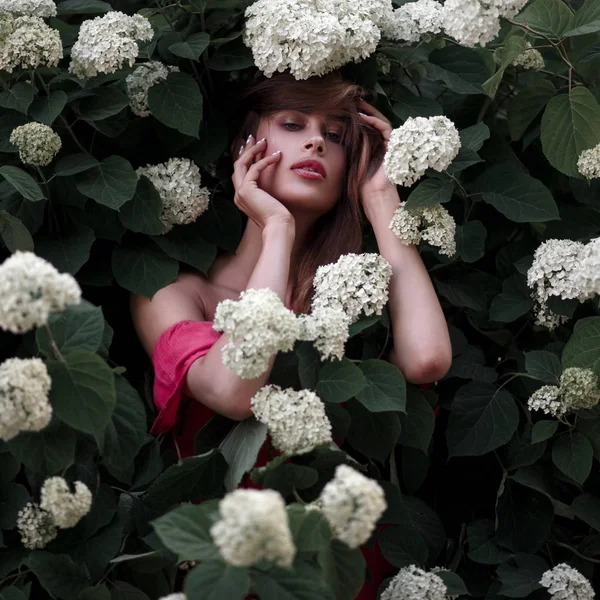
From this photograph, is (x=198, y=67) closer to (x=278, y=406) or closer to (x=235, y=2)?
(x=235, y=2)

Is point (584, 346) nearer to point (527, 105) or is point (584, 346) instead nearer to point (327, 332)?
point (327, 332)

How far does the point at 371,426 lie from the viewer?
2.34 m

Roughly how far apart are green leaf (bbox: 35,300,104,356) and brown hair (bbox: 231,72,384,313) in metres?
0.79

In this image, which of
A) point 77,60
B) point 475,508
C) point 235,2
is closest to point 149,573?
point 475,508

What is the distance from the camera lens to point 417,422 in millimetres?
2432

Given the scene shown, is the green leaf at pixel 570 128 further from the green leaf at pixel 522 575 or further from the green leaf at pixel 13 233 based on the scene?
the green leaf at pixel 13 233

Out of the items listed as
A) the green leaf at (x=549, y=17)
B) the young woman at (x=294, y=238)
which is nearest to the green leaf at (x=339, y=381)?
the young woman at (x=294, y=238)

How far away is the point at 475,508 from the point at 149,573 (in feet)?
3.26

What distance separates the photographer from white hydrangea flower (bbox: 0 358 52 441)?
5.77ft

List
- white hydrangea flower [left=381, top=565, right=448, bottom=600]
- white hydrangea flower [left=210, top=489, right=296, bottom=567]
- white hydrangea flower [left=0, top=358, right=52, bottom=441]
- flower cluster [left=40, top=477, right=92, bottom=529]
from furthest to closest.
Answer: white hydrangea flower [left=381, top=565, right=448, bottom=600] < flower cluster [left=40, top=477, right=92, bottom=529] < white hydrangea flower [left=0, top=358, right=52, bottom=441] < white hydrangea flower [left=210, top=489, right=296, bottom=567]

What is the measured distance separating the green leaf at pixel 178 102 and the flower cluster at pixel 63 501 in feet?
3.23

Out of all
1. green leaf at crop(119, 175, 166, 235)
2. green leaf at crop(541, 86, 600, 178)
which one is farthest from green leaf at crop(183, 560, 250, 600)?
green leaf at crop(541, 86, 600, 178)

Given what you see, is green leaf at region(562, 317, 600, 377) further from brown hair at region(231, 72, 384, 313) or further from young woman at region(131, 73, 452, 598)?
brown hair at region(231, 72, 384, 313)

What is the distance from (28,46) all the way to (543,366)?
4.58ft
